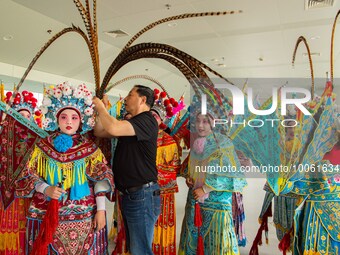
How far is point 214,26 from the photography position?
17.5 ft

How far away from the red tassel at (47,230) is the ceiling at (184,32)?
1.96 m

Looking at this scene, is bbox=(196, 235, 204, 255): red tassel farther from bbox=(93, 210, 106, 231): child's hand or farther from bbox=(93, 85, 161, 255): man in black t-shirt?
bbox=(93, 210, 106, 231): child's hand

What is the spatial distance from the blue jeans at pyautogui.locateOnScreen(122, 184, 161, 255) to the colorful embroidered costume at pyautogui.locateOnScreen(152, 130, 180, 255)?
76cm

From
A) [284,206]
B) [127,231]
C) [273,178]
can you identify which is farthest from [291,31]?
[127,231]

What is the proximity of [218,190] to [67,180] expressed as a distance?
1.06m

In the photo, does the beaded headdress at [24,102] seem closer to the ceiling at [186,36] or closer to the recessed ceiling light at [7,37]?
the ceiling at [186,36]

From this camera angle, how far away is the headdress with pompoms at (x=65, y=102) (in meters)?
1.85

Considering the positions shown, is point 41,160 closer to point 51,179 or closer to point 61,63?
point 51,179

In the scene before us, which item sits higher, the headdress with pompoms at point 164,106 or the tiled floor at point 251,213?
the headdress with pompoms at point 164,106

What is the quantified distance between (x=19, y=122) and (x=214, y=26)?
12.9 ft

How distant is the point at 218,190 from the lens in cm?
236

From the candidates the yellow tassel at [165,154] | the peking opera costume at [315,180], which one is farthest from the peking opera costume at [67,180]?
the peking opera costume at [315,180]

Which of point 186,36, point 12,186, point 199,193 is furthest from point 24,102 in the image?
point 186,36

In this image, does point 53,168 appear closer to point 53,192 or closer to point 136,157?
point 53,192
